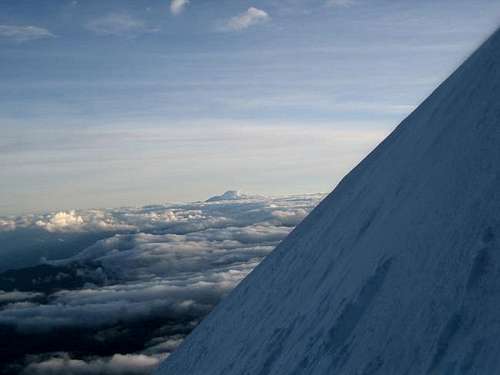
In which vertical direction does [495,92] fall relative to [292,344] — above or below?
above

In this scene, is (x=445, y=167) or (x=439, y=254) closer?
(x=439, y=254)

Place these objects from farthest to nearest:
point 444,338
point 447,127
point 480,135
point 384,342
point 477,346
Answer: point 447,127 < point 480,135 < point 384,342 < point 444,338 < point 477,346

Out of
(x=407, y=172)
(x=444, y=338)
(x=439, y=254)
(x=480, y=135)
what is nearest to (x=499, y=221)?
(x=439, y=254)

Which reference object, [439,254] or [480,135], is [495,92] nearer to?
[480,135]

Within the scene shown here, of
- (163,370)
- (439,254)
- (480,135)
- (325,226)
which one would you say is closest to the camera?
(439,254)

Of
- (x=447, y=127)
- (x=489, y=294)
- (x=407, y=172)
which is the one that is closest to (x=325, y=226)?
(x=407, y=172)

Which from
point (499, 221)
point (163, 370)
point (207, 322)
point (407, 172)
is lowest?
point (163, 370)
